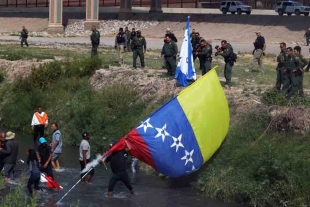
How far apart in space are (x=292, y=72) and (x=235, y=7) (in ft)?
163

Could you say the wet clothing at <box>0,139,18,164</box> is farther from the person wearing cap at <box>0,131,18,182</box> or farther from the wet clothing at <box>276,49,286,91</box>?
the wet clothing at <box>276,49,286,91</box>

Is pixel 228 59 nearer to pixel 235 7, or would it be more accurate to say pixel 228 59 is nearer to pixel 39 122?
pixel 39 122

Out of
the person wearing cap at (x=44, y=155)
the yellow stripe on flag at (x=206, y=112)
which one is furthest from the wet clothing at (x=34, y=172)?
the yellow stripe on flag at (x=206, y=112)

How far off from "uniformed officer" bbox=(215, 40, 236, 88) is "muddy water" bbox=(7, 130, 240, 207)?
4.88 m

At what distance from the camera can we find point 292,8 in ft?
214

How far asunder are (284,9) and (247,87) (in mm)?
44478

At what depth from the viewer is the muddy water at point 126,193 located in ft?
54.1

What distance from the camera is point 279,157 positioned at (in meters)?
16.9

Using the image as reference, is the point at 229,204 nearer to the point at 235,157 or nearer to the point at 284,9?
the point at 235,157

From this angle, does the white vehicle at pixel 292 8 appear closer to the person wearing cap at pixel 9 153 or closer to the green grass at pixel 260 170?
the green grass at pixel 260 170

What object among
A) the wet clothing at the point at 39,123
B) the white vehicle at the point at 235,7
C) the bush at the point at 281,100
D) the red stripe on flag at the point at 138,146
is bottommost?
the wet clothing at the point at 39,123

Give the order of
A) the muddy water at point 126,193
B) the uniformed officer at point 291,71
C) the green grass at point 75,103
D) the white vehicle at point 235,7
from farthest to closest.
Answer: the white vehicle at point 235,7
the green grass at point 75,103
the uniformed officer at point 291,71
the muddy water at point 126,193

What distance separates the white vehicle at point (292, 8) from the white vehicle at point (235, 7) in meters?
2.73

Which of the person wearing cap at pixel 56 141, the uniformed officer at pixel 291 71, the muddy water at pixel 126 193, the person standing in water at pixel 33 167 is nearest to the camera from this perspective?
the person standing in water at pixel 33 167
